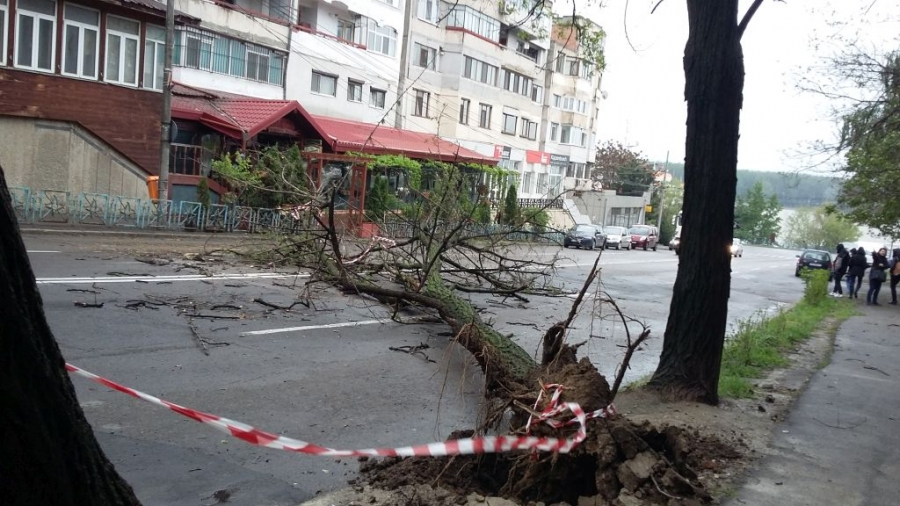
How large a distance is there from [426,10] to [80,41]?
23.2 m

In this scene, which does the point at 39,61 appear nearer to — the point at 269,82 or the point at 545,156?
the point at 269,82

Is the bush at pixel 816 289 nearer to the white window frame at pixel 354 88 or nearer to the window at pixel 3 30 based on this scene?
the white window frame at pixel 354 88

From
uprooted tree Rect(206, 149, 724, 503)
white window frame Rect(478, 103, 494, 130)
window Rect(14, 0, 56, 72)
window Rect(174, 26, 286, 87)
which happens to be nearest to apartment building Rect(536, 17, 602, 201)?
white window frame Rect(478, 103, 494, 130)

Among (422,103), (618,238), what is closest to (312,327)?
(422,103)

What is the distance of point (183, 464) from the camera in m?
5.58

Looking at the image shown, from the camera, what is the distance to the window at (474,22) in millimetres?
44375

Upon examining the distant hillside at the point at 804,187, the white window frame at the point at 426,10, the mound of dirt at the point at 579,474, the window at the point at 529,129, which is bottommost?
the mound of dirt at the point at 579,474

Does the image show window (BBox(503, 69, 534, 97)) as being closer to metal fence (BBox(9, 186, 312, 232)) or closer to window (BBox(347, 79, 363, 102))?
window (BBox(347, 79, 363, 102))

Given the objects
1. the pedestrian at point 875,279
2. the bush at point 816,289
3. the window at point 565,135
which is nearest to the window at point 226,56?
the bush at point 816,289

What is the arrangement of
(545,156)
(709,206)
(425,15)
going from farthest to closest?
(545,156)
(425,15)
(709,206)

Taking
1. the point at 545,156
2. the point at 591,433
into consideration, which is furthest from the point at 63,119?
the point at 545,156

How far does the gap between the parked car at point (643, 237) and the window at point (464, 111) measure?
49.7 feet

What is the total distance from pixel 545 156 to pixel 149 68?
122ft

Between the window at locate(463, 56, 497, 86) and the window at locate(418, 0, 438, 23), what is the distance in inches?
135
